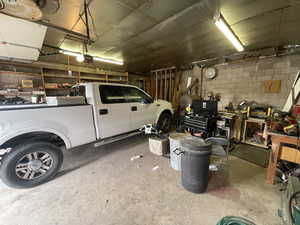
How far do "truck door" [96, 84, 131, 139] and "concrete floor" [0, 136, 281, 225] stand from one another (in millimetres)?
861

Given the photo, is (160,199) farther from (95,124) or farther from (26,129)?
(26,129)

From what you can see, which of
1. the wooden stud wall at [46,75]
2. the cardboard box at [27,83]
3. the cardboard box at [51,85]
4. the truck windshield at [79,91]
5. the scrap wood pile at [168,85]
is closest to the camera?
the truck windshield at [79,91]

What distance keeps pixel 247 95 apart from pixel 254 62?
3.72 ft

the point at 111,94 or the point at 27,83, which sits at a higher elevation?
the point at 27,83

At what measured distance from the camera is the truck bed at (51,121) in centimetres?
172

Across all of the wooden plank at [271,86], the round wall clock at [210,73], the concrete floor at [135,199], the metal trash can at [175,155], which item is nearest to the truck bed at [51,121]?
the concrete floor at [135,199]

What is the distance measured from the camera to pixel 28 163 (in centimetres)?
196

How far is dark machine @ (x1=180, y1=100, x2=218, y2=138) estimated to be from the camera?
3.25 m

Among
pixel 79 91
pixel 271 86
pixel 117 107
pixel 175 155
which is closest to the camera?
pixel 175 155

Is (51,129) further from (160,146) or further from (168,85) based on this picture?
(168,85)

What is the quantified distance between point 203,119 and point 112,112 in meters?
2.38

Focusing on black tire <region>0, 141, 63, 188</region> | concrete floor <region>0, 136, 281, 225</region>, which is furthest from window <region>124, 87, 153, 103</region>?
black tire <region>0, 141, 63, 188</region>

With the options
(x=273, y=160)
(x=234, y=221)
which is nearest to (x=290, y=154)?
(x=273, y=160)

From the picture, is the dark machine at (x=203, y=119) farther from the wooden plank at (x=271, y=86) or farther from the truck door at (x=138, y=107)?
the wooden plank at (x=271, y=86)
